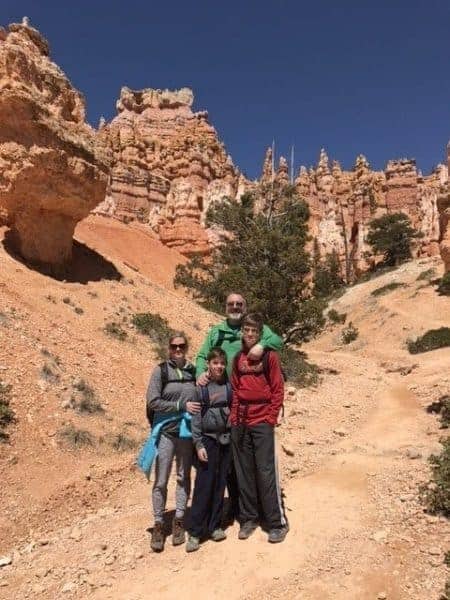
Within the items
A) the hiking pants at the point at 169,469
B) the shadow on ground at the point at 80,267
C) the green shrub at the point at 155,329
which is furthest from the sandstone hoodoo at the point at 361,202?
the hiking pants at the point at 169,469

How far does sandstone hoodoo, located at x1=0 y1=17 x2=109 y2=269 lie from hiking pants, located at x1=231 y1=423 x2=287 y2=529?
415 inches

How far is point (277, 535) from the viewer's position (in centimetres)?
426

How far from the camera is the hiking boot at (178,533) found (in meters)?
4.44

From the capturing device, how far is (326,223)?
164 ft

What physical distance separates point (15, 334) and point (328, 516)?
703cm

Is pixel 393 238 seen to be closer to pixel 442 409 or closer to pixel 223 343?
pixel 442 409

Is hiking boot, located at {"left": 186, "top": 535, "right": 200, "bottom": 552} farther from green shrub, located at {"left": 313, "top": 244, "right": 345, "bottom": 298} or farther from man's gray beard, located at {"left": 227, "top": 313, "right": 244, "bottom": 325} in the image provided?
green shrub, located at {"left": 313, "top": 244, "right": 345, "bottom": 298}

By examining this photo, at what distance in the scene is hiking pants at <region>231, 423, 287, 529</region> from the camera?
4328 millimetres

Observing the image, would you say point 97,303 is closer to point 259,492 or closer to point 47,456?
point 47,456

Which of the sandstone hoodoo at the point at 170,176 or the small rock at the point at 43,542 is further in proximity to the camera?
the sandstone hoodoo at the point at 170,176

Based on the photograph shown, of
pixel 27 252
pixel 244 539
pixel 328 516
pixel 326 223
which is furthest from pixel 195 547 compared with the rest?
pixel 326 223

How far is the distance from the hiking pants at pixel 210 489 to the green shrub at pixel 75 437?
3.42 m

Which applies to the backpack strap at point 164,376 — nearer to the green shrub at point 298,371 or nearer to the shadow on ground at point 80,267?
the green shrub at point 298,371

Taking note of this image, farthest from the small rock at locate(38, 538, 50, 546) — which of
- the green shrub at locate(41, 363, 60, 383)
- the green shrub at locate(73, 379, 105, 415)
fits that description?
the green shrub at locate(41, 363, 60, 383)
